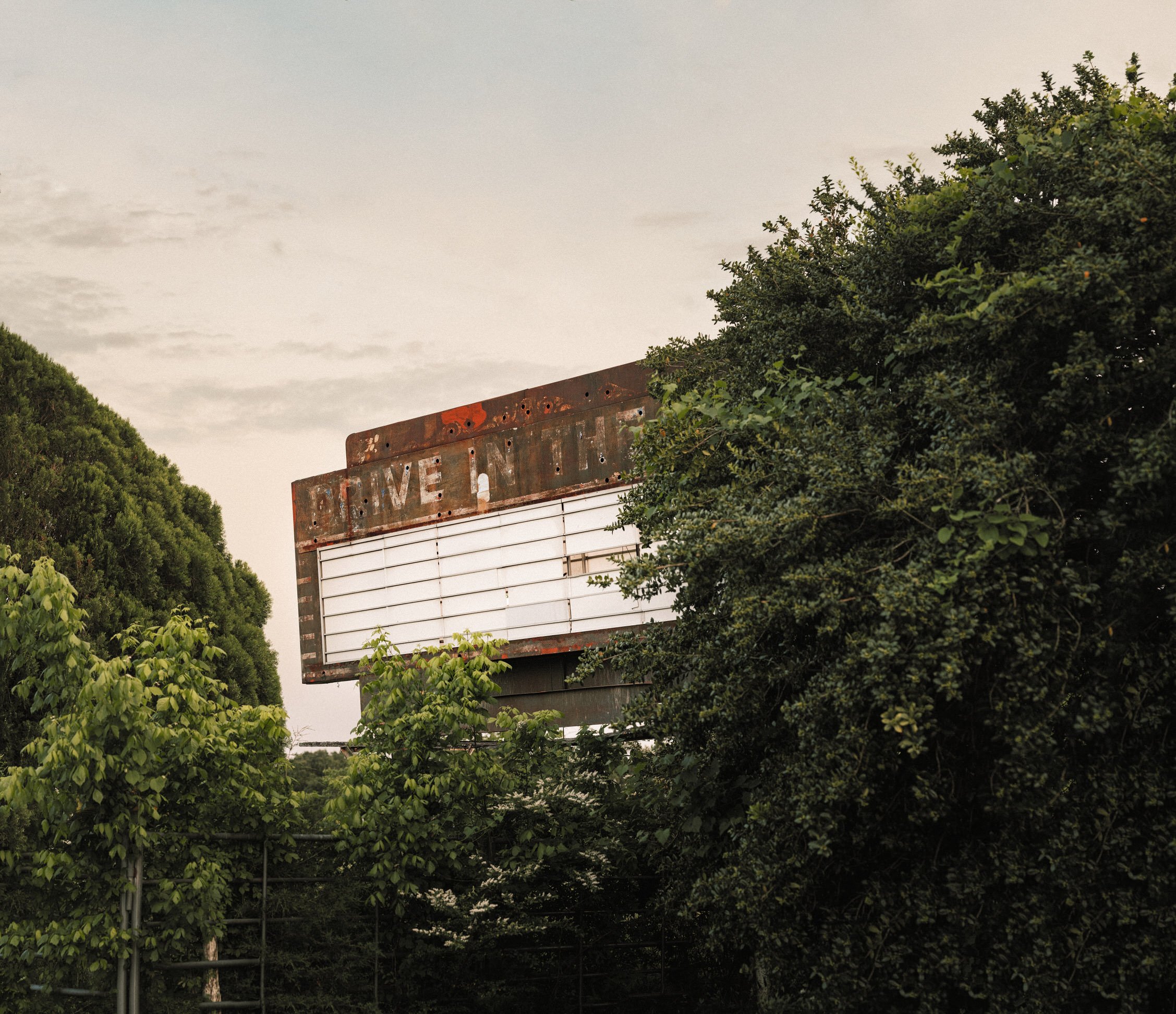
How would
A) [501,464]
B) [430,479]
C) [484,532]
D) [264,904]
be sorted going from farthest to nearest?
[430,479] → [484,532] → [501,464] → [264,904]

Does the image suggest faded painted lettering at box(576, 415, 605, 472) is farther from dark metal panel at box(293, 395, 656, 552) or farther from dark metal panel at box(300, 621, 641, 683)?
dark metal panel at box(300, 621, 641, 683)

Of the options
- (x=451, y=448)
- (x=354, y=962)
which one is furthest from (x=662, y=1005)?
(x=451, y=448)

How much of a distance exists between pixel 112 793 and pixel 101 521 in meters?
7.63

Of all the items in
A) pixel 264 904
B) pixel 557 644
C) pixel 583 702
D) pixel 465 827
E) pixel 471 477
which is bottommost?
pixel 264 904

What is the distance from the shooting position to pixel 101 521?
15.2 metres

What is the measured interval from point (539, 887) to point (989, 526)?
230 inches

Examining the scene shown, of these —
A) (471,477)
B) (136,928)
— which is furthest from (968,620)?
(471,477)

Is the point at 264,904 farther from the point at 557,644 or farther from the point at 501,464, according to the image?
the point at 501,464

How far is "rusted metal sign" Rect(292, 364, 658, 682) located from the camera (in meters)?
15.5

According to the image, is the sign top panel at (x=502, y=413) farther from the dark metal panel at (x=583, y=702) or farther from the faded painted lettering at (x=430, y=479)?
the dark metal panel at (x=583, y=702)

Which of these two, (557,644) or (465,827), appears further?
(557,644)

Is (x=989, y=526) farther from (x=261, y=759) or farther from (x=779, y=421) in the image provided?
(x=261, y=759)

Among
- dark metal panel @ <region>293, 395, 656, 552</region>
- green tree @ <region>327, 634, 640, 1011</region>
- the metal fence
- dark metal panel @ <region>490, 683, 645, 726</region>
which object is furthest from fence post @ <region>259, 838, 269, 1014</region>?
dark metal panel @ <region>293, 395, 656, 552</region>

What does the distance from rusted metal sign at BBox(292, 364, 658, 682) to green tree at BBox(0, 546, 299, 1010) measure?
22.1 ft
